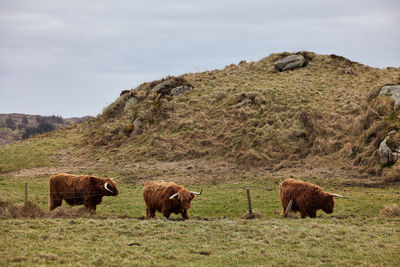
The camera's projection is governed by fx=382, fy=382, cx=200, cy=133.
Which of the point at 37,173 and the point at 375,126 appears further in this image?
the point at 37,173

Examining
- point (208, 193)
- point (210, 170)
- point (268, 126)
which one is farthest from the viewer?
point (268, 126)

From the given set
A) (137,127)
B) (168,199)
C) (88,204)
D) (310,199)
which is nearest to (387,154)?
(310,199)

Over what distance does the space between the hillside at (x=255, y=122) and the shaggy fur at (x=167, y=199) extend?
14481 millimetres

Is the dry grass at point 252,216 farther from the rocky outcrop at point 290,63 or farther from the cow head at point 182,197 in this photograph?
the rocky outcrop at point 290,63

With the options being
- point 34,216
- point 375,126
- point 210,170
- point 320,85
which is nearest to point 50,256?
point 34,216

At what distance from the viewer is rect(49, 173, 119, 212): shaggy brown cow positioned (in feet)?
53.4

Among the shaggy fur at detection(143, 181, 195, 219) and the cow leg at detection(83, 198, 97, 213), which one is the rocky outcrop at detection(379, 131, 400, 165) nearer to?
the shaggy fur at detection(143, 181, 195, 219)

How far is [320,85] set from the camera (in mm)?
42000

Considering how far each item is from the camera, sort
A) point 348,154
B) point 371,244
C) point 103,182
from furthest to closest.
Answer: point 348,154 → point 103,182 → point 371,244

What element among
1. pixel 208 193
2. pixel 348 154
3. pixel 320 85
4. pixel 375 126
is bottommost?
pixel 208 193

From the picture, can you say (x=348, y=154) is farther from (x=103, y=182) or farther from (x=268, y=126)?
(x=103, y=182)

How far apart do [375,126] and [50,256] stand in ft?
83.0

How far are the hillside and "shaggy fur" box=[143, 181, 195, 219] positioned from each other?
14481mm

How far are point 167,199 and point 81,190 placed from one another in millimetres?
4185
